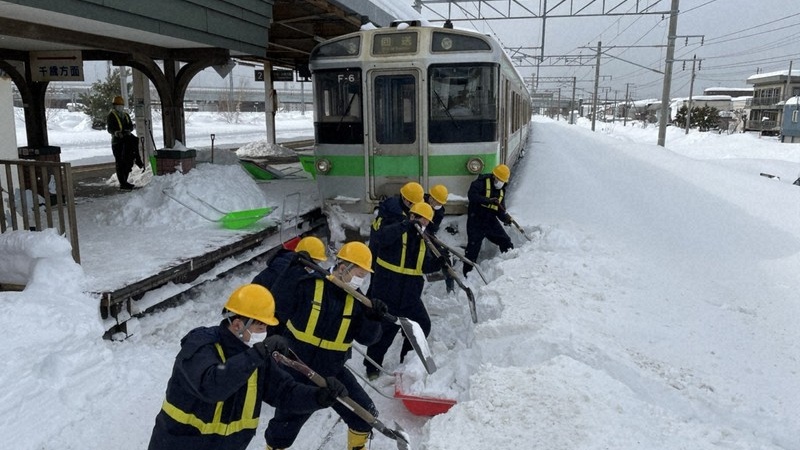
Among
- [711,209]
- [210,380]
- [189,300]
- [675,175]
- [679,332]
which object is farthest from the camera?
[675,175]

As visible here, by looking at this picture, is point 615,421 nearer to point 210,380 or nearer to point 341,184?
point 210,380

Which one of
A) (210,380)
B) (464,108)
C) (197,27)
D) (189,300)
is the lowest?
(189,300)

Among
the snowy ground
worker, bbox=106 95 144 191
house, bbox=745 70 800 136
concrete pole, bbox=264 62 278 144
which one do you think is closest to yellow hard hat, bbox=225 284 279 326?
the snowy ground

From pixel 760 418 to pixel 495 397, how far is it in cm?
165

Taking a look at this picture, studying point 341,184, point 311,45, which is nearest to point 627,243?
point 341,184

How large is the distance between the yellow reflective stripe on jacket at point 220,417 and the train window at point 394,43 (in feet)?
18.8

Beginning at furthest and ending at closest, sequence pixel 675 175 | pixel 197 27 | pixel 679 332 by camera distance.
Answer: pixel 675 175 < pixel 197 27 < pixel 679 332

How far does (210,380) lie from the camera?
8.42 ft

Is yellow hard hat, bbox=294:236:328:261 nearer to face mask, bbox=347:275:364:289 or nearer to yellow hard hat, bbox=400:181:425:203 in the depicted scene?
face mask, bbox=347:275:364:289

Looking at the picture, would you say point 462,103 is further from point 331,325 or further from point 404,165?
point 331,325

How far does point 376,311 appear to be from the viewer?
372cm

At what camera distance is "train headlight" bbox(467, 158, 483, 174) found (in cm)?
781

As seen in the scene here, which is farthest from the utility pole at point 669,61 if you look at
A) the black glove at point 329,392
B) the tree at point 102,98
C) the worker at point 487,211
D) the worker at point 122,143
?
the tree at point 102,98

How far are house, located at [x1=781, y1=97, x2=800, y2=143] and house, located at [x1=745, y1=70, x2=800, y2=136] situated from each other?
11031 millimetres
